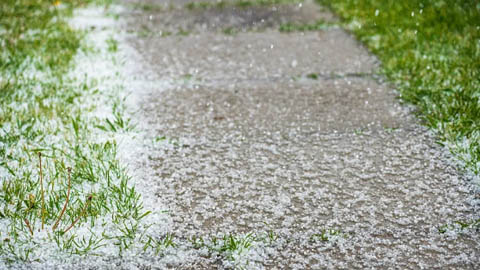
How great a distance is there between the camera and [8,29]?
3898mm

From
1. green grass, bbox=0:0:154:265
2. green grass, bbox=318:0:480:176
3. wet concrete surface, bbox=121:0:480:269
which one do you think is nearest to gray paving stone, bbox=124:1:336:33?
green grass, bbox=318:0:480:176

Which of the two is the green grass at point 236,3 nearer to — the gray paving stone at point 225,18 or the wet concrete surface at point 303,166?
the gray paving stone at point 225,18

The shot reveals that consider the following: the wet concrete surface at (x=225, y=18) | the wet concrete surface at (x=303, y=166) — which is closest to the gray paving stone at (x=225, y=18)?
the wet concrete surface at (x=225, y=18)

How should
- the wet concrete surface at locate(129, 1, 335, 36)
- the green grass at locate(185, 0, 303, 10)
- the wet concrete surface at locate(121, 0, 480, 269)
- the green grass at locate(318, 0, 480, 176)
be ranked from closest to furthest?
the wet concrete surface at locate(121, 0, 480, 269)
the green grass at locate(318, 0, 480, 176)
the wet concrete surface at locate(129, 1, 335, 36)
the green grass at locate(185, 0, 303, 10)

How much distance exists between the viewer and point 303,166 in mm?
2127

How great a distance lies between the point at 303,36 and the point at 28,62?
2117 millimetres

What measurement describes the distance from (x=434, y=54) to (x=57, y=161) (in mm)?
2558

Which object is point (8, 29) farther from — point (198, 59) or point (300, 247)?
point (300, 247)

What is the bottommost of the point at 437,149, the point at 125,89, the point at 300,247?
the point at 300,247

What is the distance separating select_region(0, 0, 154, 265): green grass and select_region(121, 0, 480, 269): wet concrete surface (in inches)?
7.0

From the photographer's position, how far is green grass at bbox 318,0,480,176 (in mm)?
2414

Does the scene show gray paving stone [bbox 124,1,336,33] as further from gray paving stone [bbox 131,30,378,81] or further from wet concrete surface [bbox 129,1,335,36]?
gray paving stone [bbox 131,30,378,81]

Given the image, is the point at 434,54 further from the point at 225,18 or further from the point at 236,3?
the point at 236,3

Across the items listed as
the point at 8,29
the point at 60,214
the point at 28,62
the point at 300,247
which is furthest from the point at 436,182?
the point at 8,29
